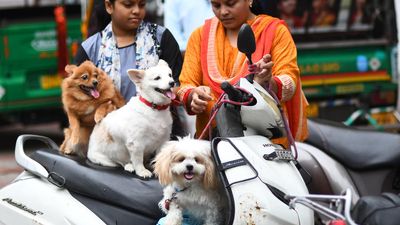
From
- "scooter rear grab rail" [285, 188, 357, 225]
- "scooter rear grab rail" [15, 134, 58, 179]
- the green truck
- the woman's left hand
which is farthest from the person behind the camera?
the green truck

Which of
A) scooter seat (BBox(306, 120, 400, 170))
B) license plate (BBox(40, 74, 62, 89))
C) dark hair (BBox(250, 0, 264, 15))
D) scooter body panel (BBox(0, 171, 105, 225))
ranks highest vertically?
dark hair (BBox(250, 0, 264, 15))

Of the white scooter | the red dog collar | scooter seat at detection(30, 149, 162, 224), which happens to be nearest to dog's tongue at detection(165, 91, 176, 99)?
the red dog collar

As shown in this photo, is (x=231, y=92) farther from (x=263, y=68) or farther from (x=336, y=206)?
(x=336, y=206)

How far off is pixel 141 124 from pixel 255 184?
2.69 feet

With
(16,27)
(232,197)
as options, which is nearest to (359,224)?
(232,197)

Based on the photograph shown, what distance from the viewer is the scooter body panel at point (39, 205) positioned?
410 centimetres

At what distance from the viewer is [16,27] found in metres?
10.8

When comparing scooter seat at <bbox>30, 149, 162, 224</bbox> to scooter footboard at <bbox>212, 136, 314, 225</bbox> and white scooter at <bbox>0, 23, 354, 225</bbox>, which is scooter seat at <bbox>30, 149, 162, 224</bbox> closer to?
white scooter at <bbox>0, 23, 354, 225</bbox>

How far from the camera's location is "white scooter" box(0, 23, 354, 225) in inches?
134

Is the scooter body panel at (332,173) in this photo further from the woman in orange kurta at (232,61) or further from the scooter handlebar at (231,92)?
the scooter handlebar at (231,92)

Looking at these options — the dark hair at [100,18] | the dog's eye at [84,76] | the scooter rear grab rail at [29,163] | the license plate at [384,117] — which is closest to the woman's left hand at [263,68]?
the dog's eye at [84,76]

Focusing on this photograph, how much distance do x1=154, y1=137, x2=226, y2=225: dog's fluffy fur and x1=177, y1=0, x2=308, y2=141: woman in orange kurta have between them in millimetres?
401

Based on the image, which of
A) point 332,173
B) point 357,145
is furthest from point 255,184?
point 357,145

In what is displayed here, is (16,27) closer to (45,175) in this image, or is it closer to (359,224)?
(45,175)
